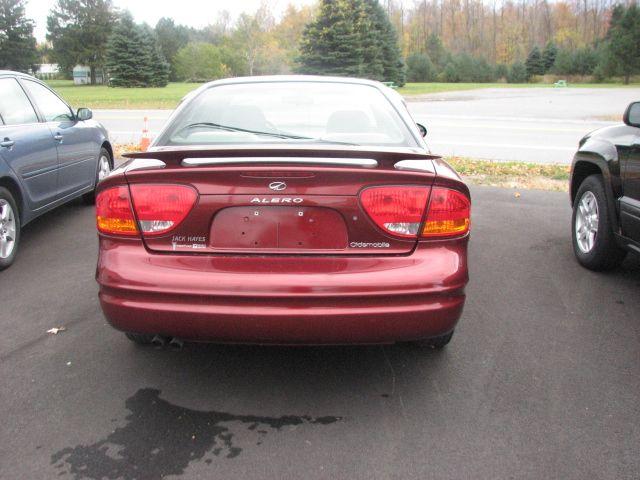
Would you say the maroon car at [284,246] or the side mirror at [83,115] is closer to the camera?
the maroon car at [284,246]

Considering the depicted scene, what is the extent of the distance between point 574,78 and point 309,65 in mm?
40185

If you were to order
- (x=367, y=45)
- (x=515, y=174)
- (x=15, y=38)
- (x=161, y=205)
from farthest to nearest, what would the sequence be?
(x=15, y=38) < (x=367, y=45) < (x=515, y=174) < (x=161, y=205)

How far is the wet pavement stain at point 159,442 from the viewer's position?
246 cm

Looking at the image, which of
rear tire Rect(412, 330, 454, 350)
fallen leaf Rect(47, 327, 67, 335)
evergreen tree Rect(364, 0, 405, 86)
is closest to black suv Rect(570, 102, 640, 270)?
rear tire Rect(412, 330, 454, 350)

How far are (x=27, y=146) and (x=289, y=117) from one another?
2.95m

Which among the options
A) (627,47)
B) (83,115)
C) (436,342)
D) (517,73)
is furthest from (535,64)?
(436,342)

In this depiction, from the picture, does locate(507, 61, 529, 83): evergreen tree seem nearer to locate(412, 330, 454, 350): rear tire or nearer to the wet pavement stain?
locate(412, 330, 454, 350): rear tire

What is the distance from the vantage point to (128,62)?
5434 cm

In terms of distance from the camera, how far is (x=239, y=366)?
3.37 metres

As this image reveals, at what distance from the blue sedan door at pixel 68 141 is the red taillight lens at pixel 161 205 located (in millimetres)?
3740

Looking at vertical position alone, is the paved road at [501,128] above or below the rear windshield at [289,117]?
below

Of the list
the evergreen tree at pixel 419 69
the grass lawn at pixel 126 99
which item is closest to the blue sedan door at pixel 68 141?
the grass lawn at pixel 126 99

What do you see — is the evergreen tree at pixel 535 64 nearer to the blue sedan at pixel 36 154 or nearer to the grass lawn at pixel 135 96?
the grass lawn at pixel 135 96

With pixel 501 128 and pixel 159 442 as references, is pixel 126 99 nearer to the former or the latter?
pixel 501 128
